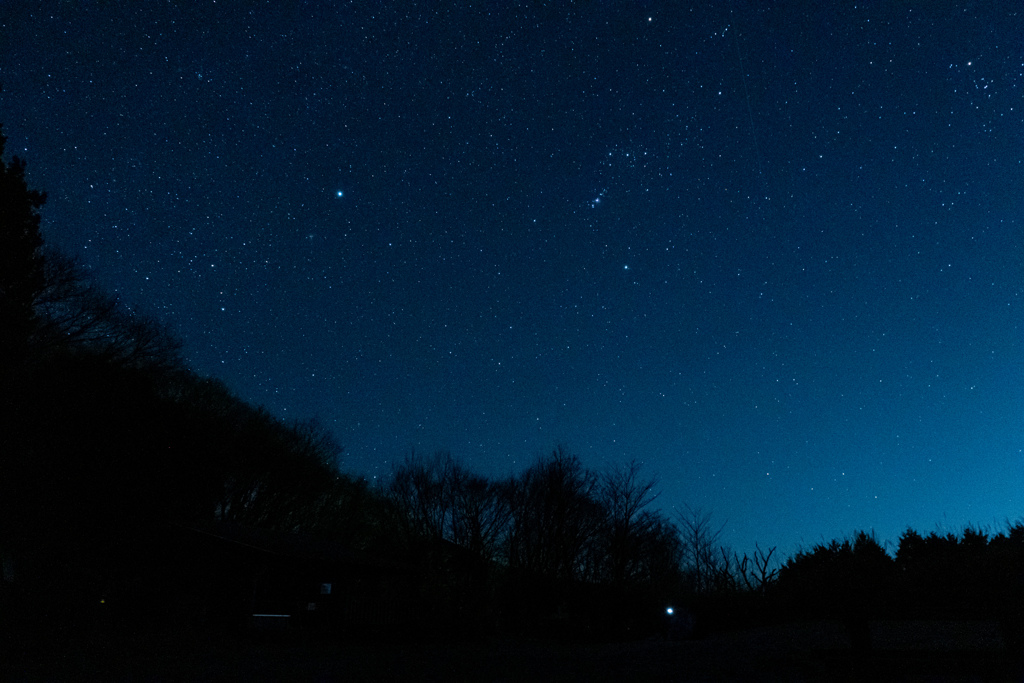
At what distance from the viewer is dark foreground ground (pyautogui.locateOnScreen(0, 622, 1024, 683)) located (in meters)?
8.12

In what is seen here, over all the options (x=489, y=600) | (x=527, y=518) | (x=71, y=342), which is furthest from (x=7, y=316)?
(x=527, y=518)

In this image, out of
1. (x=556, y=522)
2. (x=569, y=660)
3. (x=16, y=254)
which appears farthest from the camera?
(x=556, y=522)

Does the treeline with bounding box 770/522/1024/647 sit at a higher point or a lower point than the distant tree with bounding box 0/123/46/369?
lower

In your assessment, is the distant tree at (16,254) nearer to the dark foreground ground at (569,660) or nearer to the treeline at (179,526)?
the treeline at (179,526)

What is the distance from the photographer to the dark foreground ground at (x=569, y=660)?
26.7ft

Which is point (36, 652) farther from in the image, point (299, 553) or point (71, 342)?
point (71, 342)

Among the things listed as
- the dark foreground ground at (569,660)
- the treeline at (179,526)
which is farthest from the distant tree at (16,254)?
the dark foreground ground at (569,660)

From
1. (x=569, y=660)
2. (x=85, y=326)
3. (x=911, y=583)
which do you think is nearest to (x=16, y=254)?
(x=85, y=326)

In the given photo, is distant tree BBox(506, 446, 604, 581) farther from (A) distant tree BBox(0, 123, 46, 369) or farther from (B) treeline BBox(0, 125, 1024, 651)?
(A) distant tree BBox(0, 123, 46, 369)

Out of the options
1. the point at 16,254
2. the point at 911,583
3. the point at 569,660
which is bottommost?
the point at 569,660

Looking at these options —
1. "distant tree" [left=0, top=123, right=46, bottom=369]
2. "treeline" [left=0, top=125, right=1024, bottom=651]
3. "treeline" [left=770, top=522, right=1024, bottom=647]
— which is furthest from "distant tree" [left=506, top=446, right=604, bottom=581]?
"distant tree" [left=0, top=123, right=46, bottom=369]

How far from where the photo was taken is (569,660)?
1434 centimetres

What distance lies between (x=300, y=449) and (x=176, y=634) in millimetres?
18213

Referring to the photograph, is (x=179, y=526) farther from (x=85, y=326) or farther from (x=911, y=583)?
(x=911, y=583)
